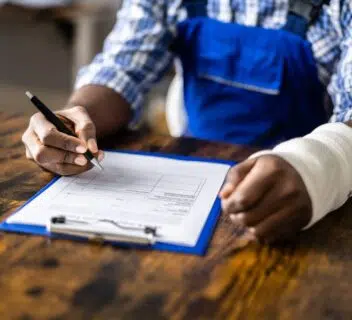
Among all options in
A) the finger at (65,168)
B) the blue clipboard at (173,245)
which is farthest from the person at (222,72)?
the blue clipboard at (173,245)

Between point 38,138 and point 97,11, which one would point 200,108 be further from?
point 97,11

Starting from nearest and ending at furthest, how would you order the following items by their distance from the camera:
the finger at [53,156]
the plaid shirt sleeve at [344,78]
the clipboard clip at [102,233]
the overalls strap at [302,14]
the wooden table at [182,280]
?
the wooden table at [182,280] → the clipboard clip at [102,233] → the finger at [53,156] → the plaid shirt sleeve at [344,78] → the overalls strap at [302,14]

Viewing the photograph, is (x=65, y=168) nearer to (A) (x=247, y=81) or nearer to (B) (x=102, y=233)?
(B) (x=102, y=233)

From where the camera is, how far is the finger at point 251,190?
0.63 meters

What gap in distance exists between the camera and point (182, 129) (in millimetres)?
1352

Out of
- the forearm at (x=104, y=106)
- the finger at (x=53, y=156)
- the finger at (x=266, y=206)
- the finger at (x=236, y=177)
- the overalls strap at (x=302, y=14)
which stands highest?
the overalls strap at (x=302, y=14)

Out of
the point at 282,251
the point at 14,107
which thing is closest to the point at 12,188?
the point at 282,251

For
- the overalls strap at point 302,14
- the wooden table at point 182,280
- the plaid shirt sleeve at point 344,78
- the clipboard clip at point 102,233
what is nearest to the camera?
the wooden table at point 182,280

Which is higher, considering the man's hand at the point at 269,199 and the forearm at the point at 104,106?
the man's hand at the point at 269,199

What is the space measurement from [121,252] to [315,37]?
627 mm

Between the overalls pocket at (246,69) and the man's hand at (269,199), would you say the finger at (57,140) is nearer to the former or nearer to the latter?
→ the man's hand at (269,199)

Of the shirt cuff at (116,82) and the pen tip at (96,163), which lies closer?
the pen tip at (96,163)

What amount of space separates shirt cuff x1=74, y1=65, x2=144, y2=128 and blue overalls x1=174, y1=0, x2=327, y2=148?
0.50 feet

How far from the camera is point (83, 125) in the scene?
88 cm
